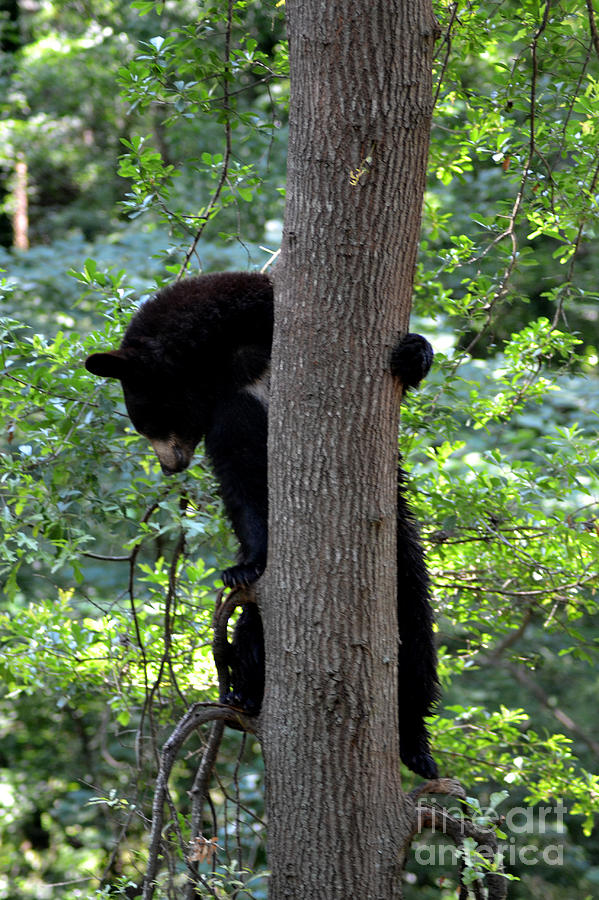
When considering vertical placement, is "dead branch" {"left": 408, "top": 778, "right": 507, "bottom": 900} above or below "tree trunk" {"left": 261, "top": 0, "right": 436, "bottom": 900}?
below

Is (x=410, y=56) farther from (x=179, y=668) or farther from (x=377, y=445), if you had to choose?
(x=179, y=668)

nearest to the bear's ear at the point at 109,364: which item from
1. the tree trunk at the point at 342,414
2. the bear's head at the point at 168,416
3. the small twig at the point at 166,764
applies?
the bear's head at the point at 168,416

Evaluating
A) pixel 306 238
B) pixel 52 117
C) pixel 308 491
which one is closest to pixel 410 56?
pixel 306 238

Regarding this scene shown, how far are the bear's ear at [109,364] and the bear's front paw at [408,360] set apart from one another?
5.19 feet

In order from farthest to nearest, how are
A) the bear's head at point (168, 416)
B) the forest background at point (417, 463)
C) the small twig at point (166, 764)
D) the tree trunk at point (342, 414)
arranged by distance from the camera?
the bear's head at point (168, 416), the forest background at point (417, 463), the small twig at point (166, 764), the tree trunk at point (342, 414)

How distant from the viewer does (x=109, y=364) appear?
137 inches

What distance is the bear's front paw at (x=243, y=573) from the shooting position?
11.3 ft

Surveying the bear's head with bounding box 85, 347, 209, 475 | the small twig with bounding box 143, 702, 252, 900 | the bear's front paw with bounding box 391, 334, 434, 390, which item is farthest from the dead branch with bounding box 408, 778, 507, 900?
the bear's head with bounding box 85, 347, 209, 475

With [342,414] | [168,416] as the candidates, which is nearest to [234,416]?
[168,416]

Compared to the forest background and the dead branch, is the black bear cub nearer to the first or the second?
the forest background

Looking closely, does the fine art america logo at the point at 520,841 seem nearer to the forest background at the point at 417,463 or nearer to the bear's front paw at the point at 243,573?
the forest background at the point at 417,463

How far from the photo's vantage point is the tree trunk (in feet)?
7.09

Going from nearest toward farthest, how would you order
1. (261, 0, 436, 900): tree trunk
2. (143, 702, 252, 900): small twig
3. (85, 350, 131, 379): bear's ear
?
(261, 0, 436, 900): tree trunk, (143, 702, 252, 900): small twig, (85, 350, 131, 379): bear's ear

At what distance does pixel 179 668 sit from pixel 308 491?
6.23ft
